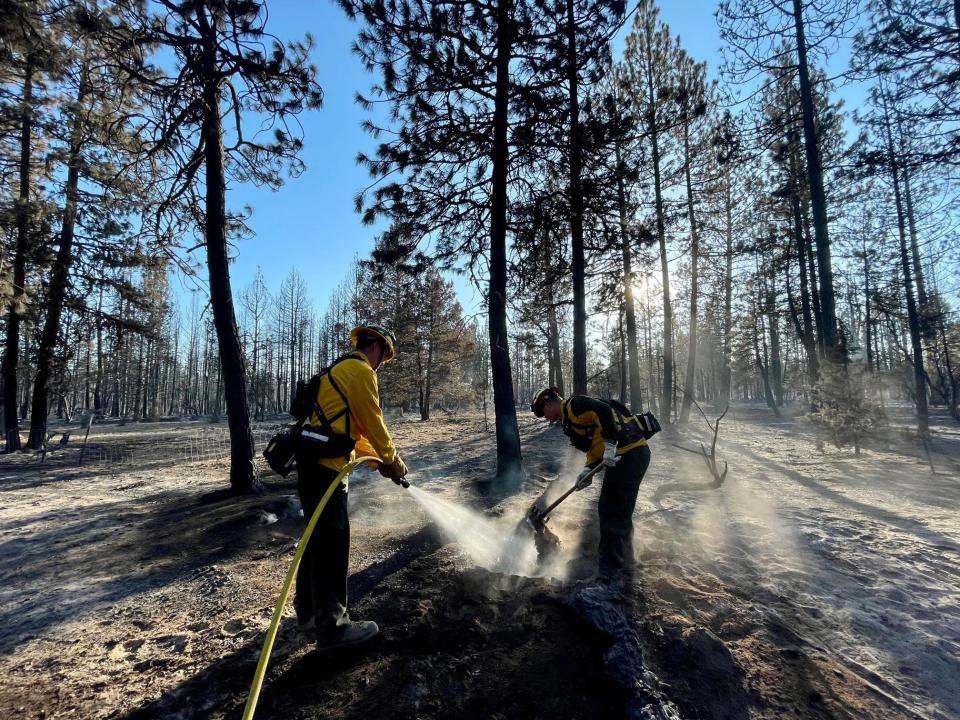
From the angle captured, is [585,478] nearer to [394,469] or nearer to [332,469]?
[394,469]

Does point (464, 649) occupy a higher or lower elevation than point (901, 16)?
lower

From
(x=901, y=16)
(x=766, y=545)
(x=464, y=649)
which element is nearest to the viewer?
(x=464, y=649)

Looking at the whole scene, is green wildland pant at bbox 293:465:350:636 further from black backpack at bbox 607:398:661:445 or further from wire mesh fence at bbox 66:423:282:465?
wire mesh fence at bbox 66:423:282:465

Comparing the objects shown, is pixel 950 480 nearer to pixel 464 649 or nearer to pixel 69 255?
pixel 464 649

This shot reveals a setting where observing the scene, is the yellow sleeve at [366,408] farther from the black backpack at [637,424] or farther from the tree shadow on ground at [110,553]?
the tree shadow on ground at [110,553]

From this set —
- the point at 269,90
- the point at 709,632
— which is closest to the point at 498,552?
the point at 709,632

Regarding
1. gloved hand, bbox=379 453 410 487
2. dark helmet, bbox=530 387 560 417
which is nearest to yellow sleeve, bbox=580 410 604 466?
dark helmet, bbox=530 387 560 417

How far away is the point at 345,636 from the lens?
293 centimetres

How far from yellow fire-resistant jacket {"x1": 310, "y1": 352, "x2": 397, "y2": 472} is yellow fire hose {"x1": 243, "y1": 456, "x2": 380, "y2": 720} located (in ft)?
0.53

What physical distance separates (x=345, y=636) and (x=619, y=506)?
2794mm

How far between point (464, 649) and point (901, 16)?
13.0m

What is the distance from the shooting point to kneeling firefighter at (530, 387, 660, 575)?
4.37m

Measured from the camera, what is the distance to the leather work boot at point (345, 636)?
2891 mm

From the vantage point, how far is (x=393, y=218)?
8.40 meters
